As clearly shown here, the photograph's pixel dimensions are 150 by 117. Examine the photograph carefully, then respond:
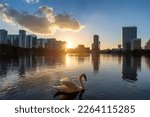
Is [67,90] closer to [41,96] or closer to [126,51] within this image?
[41,96]

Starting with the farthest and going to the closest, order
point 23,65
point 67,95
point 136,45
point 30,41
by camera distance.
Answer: point 30,41 → point 136,45 → point 23,65 → point 67,95

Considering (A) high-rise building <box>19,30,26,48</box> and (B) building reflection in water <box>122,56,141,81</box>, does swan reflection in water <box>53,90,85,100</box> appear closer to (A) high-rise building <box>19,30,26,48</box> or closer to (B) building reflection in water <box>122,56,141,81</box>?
(B) building reflection in water <box>122,56,141,81</box>

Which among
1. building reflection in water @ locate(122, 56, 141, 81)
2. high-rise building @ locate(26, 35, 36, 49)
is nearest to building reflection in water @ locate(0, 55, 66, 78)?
building reflection in water @ locate(122, 56, 141, 81)

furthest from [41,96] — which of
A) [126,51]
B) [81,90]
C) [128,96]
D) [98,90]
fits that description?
[126,51]

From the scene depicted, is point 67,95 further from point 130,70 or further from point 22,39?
point 22,39

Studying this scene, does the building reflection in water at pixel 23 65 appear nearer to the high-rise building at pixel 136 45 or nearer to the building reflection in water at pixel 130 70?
the building reflection in water at pixel 130 70

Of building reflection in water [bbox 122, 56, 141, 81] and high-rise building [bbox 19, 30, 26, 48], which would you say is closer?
building reflection in water [bbox 122, 56, 141, 81]

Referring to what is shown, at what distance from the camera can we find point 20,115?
9.02 meters

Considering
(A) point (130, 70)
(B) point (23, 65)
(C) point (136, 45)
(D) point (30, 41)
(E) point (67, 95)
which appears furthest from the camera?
(D) point (30, 41)

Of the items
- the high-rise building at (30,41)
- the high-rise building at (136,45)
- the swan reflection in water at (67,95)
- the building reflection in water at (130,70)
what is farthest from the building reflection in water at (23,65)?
the high-rise building at (30,41)

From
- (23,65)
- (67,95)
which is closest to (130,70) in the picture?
(23,65)

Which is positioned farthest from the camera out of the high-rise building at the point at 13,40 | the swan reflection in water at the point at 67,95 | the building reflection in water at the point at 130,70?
the high-rise building at the point at 13,40

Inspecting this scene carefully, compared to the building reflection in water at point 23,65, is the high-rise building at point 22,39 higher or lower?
higher

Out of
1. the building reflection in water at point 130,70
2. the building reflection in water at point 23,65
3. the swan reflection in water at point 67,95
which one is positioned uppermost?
the building reflection in water at point 23,65
